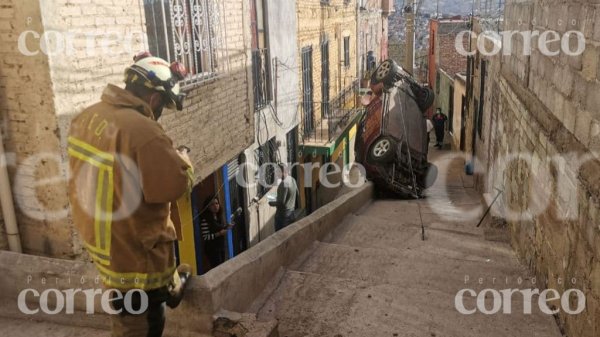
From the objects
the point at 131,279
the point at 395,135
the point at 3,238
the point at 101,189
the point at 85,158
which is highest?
the point at 85,158

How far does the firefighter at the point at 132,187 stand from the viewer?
9.10 feet

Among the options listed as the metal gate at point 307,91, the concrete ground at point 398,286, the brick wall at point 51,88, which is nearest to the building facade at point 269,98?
the metal gate at point 307,91

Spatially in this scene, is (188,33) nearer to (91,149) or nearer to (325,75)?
(91,149)

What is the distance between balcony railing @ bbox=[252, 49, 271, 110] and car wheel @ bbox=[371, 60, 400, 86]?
8.92ft

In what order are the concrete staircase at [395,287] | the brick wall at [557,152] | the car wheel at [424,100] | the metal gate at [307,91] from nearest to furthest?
the brick wall at [557,152] < the concrete staircase at [395,287] < the car wheel at [424,100] < the metal gate at [307,91]

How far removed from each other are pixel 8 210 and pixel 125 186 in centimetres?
203

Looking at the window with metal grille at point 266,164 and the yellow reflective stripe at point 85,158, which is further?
the window with metal grille at point 266,164

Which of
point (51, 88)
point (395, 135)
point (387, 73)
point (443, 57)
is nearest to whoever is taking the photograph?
point (51, 88)

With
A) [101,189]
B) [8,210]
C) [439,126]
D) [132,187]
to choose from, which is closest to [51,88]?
[8,210]

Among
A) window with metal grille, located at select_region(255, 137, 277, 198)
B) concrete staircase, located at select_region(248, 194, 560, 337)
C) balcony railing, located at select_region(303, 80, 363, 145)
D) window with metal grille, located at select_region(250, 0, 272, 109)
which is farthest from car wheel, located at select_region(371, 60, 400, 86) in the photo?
concrete staircase, located at select_region(248, 194, 560, 337)

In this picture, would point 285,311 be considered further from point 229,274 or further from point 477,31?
point 477,31

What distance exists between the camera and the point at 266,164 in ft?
Result: 33.9

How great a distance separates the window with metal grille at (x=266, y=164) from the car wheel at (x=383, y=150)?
209 centimetres

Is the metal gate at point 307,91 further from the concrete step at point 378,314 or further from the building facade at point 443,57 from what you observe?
Answer: the building facade at point 443,57
